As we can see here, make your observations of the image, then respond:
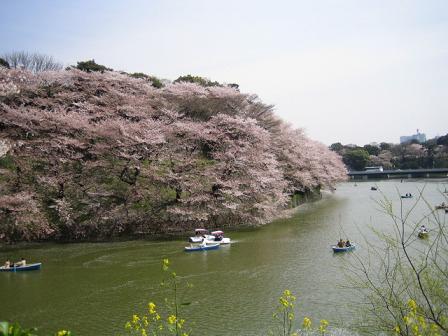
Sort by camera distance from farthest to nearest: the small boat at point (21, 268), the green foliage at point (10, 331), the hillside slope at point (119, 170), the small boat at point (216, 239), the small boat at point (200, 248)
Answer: the hillside slope at point (119, 170) < the small boat at point (216, 239) < the small boat at point (200, 248) < the small boat at point (21, 268) < the green foliage at point (10, 331)

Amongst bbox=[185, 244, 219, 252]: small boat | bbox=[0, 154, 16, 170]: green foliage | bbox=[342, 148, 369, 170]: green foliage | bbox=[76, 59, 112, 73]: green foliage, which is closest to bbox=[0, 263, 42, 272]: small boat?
bbox=[185, 244, 219, 252]: small boat

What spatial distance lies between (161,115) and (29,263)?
17.3m

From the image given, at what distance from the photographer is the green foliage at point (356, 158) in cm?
10600

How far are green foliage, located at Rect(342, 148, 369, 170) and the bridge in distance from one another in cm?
550

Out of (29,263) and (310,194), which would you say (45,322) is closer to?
(29,263)

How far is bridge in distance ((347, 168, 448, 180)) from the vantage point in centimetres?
8325

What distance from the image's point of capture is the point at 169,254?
2181cm

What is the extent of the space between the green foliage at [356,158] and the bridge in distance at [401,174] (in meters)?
5.50

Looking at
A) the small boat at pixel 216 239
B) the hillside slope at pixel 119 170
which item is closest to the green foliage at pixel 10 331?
the small boat at pixel 216 239

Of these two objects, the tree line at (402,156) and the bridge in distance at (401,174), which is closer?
the bridge in distance at (401,174)

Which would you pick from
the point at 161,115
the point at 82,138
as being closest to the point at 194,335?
the point at 82,138

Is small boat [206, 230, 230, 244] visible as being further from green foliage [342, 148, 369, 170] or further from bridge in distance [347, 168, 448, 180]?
green foliage [342, 148, 369, 170]

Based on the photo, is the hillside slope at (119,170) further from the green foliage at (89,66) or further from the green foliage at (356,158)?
the green foliage at (356,158)

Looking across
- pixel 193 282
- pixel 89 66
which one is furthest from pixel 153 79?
pixel 193 282
